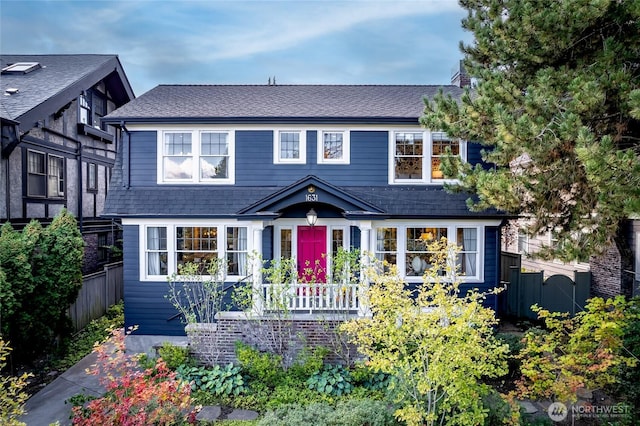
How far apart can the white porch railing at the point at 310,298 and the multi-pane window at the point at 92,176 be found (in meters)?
10.8

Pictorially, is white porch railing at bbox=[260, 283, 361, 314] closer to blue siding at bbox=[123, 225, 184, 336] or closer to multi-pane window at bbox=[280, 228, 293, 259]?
multi-pane window at bbox=[280, 228, 293, 259]

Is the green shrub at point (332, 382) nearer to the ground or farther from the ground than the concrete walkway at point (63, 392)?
farther from the ground

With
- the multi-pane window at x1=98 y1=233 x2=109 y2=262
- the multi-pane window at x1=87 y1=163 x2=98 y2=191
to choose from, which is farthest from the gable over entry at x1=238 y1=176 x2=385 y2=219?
the multi-pane window at x1=87 y1=163 x2=98 y2=191

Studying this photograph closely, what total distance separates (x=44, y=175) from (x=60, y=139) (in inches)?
68.5

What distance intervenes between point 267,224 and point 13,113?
8502mm

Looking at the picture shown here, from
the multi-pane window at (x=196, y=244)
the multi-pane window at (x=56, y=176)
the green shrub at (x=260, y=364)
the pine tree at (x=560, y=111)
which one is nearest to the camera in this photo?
the pine tree at (x=560, y=111)

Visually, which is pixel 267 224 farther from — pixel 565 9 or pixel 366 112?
pixel 565 9

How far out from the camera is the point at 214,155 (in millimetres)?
10594

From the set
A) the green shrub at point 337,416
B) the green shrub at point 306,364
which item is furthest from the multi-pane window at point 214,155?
the green shrub at point 337,416

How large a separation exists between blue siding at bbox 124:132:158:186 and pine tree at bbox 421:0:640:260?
816 cm

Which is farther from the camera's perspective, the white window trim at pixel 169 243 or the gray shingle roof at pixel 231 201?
the white window trim at pixel 169 243

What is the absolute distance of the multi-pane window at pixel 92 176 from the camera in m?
15.2

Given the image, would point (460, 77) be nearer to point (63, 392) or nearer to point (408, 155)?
point (408, 155)

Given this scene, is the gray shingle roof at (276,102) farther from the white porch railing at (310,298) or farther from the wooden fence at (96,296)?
the wooden fence at (96,296)
